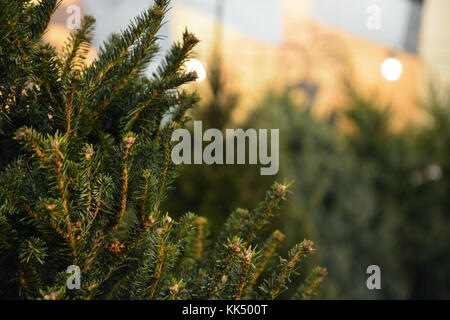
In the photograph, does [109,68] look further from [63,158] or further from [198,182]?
[198,182]

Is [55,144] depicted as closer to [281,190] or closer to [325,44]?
[281,190]

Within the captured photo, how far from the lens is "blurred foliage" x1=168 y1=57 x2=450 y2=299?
5.75 ft

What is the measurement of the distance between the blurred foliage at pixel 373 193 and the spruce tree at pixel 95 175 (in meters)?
1.20

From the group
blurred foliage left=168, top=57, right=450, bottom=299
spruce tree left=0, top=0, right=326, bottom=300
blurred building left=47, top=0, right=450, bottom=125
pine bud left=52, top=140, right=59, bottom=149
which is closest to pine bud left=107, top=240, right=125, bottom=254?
spruce tree left=0, top=0, right=326, bottom=300

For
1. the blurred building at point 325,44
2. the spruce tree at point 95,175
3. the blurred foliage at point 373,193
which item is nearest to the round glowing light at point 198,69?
the spruce tree at point 95,175

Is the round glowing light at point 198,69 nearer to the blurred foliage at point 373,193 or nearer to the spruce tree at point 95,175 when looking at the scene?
the spruce tree at point 95,175

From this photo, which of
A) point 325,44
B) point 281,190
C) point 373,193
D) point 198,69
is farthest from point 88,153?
point 325,44

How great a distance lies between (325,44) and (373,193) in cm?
172

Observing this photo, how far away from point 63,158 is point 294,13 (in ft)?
10.2

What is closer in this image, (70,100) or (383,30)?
(70,100)

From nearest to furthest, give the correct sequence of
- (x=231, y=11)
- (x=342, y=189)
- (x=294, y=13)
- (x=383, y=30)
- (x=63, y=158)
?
(x=63, y=158)
(x=342, y=189)
(x=231, y=11)
(x=294, y=13)
(x=383, y=30)

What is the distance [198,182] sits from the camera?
1.06 metres

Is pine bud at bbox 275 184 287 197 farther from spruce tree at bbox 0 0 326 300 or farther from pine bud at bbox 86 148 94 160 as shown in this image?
pine bud at bbox 86 148 94 160

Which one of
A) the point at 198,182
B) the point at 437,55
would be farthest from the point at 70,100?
the point at 437,55
